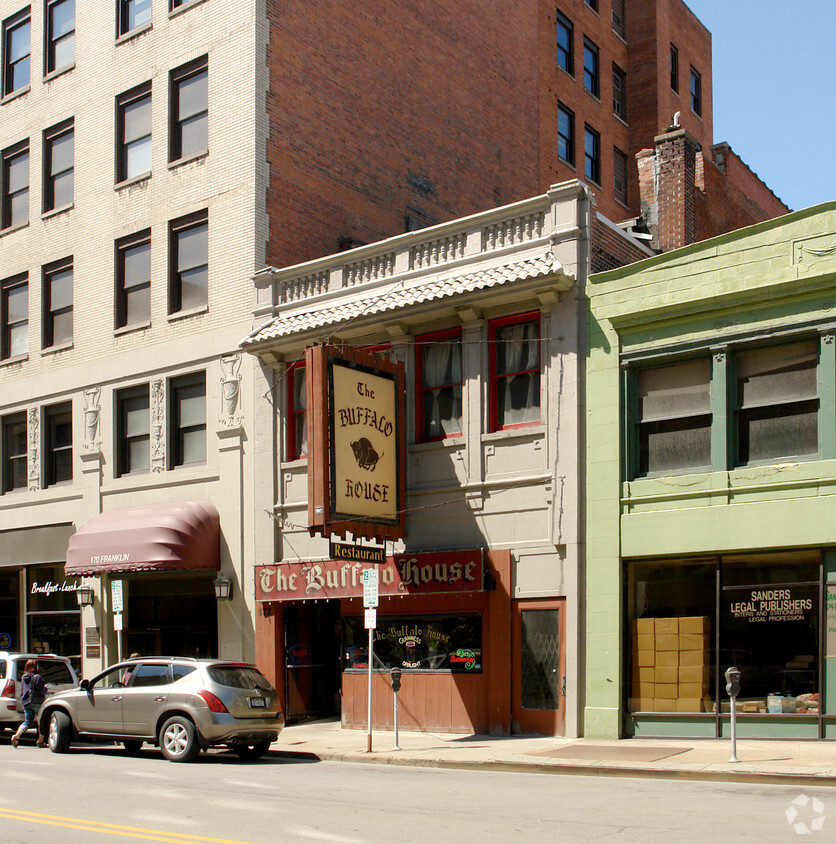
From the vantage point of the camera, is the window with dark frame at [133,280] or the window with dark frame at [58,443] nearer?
the window with dark frame at [133,280]

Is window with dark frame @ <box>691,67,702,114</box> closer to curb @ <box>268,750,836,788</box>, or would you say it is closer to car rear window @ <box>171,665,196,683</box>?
curb @ <box>268,750,836,788</box>

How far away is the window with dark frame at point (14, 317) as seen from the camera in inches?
1216

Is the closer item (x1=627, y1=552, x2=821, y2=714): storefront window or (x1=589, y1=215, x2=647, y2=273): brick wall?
(x1=627, y1=552, x2=821, y2=714): storefront window

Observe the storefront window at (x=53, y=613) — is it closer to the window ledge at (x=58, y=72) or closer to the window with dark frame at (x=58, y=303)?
the window with dark frame at (x=58, y=303)

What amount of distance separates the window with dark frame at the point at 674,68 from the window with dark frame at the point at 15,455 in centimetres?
2539

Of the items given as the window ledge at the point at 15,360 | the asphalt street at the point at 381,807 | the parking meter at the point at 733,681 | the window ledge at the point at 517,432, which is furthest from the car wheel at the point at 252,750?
the window ledge at the point at 15,360

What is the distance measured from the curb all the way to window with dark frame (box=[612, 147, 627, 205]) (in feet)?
83.3

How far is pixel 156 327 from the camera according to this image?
88.3ft

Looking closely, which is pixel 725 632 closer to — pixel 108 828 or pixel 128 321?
pixel 108 828

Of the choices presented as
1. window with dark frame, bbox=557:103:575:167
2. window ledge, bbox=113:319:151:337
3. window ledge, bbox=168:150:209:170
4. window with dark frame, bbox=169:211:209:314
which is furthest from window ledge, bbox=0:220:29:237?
window with dark frame, bbox=557:103:575:167

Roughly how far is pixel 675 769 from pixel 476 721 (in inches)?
234

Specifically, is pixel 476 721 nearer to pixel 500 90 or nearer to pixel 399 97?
pixel 399 97

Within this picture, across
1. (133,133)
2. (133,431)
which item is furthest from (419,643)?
(133,133)

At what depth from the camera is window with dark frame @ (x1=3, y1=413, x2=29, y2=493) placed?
3028 cm
